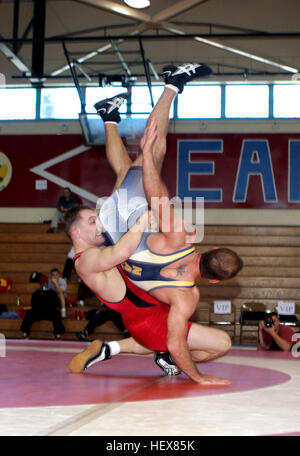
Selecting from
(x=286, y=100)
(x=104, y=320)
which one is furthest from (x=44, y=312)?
(x=286, y=100)

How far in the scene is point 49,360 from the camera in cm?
447

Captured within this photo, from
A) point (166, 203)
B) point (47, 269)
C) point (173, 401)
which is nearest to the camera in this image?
point (173, 401)

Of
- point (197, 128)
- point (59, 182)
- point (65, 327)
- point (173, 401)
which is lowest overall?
point (65, 327)

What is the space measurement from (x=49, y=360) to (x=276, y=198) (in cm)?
890

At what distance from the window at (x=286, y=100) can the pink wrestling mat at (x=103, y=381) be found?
9.24 metres

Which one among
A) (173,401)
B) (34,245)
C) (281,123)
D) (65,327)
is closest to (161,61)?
(281,123)

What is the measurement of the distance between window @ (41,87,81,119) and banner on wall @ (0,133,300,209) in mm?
553

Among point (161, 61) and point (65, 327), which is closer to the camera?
point (65, 327)

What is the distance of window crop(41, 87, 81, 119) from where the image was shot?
1340cm

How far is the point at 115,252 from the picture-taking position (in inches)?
120

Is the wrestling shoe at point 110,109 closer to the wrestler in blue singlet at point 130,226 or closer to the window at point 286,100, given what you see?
the wrestler in blue singlet at point 130,226

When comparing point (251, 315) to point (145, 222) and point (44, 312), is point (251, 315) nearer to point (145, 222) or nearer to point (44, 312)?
point (44, 312)

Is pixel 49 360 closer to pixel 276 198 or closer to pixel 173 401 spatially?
pixel 173 401

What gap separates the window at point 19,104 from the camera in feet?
44.8
